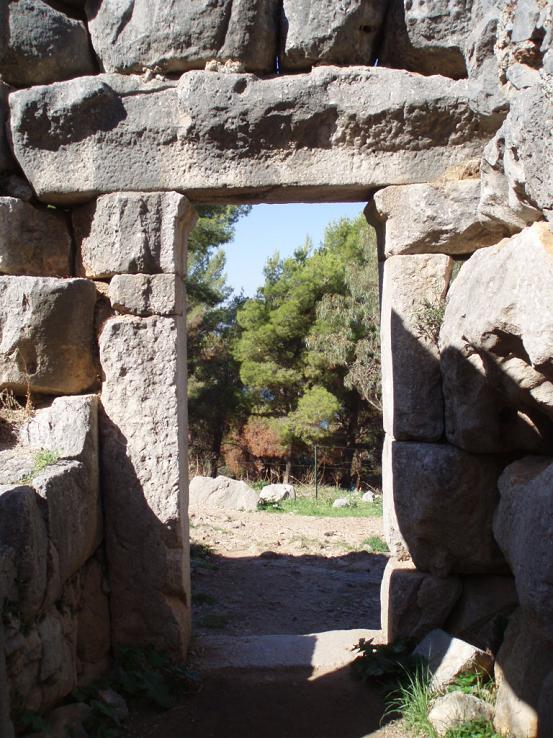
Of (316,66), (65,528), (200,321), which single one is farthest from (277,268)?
(65,528)

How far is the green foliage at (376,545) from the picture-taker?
7379 millimetres

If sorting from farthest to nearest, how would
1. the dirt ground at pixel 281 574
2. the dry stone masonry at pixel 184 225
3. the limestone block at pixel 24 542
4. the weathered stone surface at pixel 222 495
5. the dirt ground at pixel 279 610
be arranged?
the weathered stone surface at pixel 222 495, the dirt ground at pixel 281 574, the dry stone masonry at pixel 184 225, the dirt ground at pixel 279 610, the limestone block at pixel 24 542

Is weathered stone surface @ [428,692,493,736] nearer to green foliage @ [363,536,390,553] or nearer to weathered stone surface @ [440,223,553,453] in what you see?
weathered stone surface @ [440,223,553,453]

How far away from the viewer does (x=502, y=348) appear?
2943 millimetres

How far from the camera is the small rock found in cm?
337

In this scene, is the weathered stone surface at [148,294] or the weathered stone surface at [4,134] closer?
the weathered stone surface at [148,294]

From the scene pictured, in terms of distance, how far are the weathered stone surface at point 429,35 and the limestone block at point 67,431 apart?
2.58m

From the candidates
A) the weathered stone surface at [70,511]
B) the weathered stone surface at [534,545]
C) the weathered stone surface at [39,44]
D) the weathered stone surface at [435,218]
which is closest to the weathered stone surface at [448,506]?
the weathered stone surface at [534,545]

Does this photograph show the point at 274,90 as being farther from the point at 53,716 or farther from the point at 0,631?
the point at 53,716

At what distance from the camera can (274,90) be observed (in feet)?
12.6

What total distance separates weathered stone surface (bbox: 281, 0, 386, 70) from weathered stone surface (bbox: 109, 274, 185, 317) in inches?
55.5

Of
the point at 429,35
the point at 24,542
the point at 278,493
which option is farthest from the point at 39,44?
the point at 278,493

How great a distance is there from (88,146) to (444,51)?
2013 millimetres

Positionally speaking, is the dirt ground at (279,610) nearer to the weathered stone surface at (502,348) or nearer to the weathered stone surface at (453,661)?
the weathered stone surface at (453,661)
